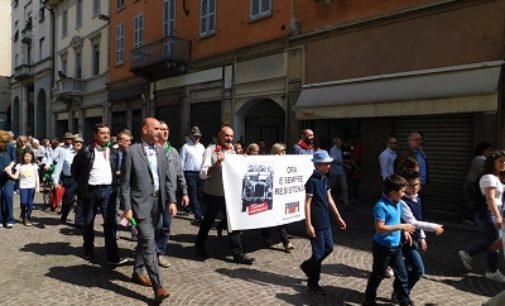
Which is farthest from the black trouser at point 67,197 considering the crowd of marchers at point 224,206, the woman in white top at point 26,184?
the crowd of marchers at point 224,206

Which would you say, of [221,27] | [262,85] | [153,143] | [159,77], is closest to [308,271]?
[153,143]

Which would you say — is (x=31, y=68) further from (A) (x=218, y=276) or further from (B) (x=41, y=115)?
(A) (x=218, y=276)

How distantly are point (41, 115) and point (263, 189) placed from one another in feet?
115

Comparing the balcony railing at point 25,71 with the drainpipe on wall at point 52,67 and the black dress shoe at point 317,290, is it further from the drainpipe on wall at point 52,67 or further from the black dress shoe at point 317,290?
the black dress shoe at point 317,290

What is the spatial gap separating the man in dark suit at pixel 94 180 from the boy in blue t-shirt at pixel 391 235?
11.2ft

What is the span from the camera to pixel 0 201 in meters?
8.23

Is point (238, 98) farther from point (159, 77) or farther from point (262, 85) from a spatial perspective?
point (159, 77)

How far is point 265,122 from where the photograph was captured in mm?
15094

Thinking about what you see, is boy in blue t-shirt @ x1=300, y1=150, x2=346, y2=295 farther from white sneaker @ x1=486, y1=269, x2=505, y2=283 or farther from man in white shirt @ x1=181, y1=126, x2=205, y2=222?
man in white shirt @ x1=181, y1=126, x2=205, y2=222

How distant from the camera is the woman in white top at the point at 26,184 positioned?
8.66 meters

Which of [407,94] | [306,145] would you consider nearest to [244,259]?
[306,145]

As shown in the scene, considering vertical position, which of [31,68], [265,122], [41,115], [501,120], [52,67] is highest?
[31,68]

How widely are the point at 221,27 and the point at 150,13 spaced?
238 inches

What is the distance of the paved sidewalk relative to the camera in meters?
4.68
